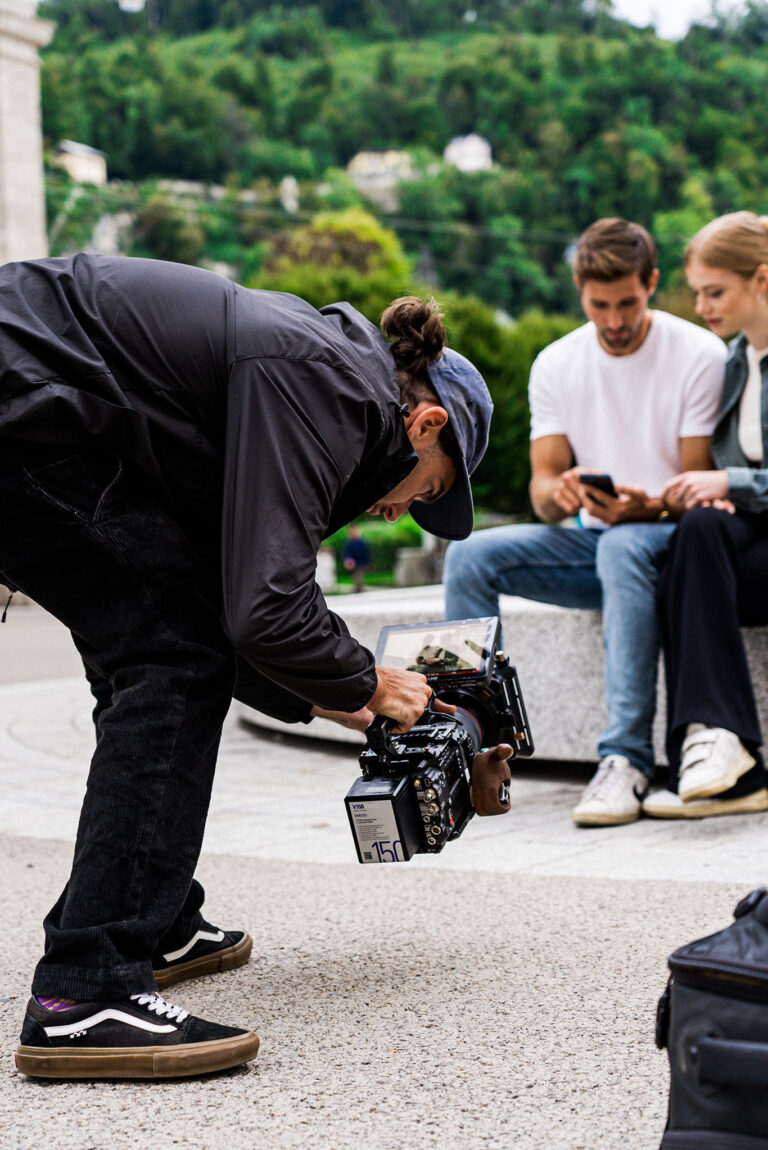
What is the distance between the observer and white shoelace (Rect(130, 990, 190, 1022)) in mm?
2090

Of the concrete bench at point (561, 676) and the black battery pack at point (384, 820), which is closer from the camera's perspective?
the black battery pack at point (384, 820)

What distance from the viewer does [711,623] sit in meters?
3.87

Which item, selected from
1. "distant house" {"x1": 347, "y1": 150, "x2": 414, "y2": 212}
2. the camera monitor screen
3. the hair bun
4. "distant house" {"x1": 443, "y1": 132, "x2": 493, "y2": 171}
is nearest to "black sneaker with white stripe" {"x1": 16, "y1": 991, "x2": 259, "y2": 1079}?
the camera monitor screen

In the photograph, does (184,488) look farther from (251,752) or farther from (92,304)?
(251,752)

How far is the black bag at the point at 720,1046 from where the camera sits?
1509 millimetres

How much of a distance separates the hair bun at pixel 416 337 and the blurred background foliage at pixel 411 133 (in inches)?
2485

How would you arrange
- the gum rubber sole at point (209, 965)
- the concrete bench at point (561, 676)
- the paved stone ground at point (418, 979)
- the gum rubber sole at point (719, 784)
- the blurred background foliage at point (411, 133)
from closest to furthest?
1. the paved stone ground at point (418, 979)
2. the gum rubber sole at point (209, 965)
3. the gum rubber sole at point (719, 784)
4. the concrete bench at point (561, 676)
5. the blurred background foliage at point (411, 133)

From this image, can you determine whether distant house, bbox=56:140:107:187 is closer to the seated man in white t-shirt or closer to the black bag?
the seated man in white t-shirt

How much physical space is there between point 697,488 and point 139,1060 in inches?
107

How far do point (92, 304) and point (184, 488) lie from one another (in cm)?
36

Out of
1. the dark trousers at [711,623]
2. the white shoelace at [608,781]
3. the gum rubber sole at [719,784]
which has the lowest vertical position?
the white shoelace at [608,781]

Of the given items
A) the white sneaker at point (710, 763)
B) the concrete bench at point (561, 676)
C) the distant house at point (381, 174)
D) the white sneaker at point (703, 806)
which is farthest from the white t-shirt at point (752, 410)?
→ the distant house at point (381, 174)

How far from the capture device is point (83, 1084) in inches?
81.0

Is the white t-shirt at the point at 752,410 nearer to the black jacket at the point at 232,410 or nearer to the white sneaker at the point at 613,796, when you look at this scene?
the white sneaker at the point at 613,796
